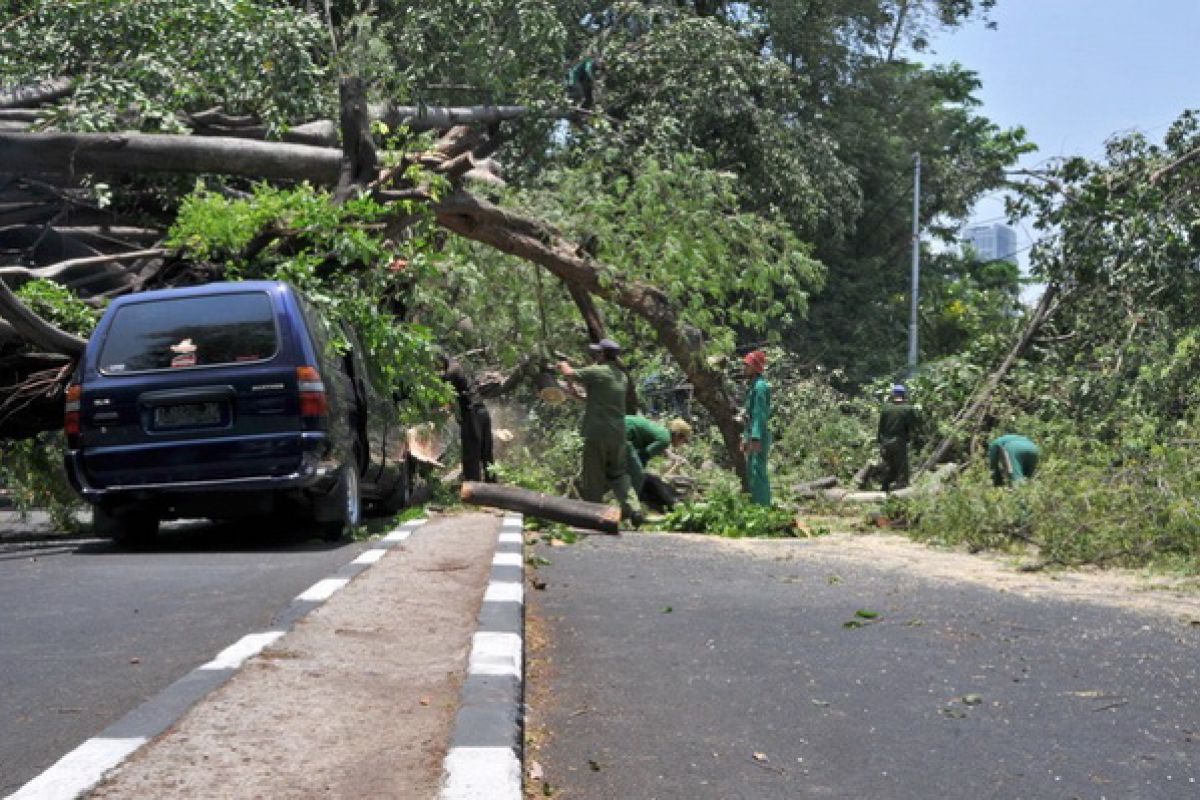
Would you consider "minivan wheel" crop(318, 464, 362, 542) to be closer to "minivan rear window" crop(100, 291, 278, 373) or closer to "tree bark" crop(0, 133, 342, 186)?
"minivan rear window" crop(100, 291, 278, 373)

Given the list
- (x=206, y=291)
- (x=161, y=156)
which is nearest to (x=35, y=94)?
(x=161, y=156)

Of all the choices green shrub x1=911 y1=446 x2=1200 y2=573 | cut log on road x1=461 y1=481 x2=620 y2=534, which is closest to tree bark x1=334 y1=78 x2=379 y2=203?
cut log on road x1=461 y1=481 x2=620 y2=534

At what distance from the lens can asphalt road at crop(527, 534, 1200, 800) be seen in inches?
169

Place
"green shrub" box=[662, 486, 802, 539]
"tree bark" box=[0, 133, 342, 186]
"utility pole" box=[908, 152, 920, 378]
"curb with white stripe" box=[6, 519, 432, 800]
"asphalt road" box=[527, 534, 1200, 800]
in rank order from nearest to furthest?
1. "curb with white stripe" box=[6, 519, 432, 800]
2. "asphalt road" box=[527, 534, 1200, 800]
3. "green shrub" box=[662, 486, 802, 539]
4. "tree bark" box=[0, 133, 342, 186]
5. "utility pole" box=[908, 152, 920, 378]

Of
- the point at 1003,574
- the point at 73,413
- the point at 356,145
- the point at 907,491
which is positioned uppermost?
the point at 356,145

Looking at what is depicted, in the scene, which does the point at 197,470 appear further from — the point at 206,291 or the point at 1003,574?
the point at 1003,574

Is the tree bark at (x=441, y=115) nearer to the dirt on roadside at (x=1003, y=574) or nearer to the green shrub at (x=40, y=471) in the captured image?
the green shrub at (x=40, y=471)

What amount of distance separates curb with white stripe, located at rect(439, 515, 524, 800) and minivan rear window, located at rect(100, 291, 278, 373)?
4.14 metres

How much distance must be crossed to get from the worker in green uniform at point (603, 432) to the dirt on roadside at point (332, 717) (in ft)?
22.7

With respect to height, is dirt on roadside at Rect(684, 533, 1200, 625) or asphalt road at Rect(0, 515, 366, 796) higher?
asphalt road at Rect(0, 515, 366, 796)

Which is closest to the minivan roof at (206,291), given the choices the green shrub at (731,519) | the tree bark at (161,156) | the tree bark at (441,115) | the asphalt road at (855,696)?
the asphalt road at (855,696)

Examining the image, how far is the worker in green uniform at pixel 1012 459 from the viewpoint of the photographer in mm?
15578

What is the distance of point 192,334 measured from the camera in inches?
428

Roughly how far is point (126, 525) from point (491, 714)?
7417 millimetres
